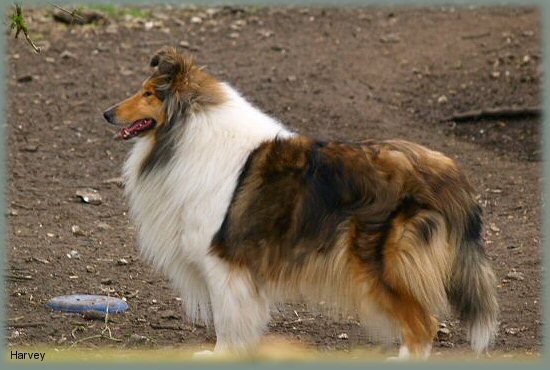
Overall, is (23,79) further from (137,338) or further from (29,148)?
(137,338)

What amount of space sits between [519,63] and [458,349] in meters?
6.60

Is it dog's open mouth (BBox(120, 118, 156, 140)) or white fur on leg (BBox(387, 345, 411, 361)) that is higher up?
dog's open mouth (BBox(120, 118, 156, 140))

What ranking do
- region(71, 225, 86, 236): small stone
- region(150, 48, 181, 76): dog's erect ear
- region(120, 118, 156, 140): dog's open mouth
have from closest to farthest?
region(150, 48, 181, 76): dog's erect ear < region(120, 118, 156, 140): dog's open mouth < region(71, 225, 86, 236): small stone

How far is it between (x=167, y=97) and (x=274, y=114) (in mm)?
4904

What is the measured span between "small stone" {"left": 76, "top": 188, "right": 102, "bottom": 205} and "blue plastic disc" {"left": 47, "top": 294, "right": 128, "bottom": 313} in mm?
2312

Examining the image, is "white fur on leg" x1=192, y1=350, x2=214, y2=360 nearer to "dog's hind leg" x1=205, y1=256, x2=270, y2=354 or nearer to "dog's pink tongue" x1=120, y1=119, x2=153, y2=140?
"dog's hind leg" x1=205, y1=256, x2=270, y2=354

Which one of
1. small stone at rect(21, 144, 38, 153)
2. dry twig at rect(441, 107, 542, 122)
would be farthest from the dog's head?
dry twig at rect(441, 107, 542, 122)

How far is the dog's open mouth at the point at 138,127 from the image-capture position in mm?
6723

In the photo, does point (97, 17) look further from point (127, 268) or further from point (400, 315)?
point (400, 315)

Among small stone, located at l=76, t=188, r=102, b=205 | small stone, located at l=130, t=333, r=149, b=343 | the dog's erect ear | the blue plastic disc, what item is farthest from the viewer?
small stone, located at l=76, t=188, r=102, b=205

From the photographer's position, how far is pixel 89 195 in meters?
9.70

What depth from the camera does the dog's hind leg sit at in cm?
Result: 642

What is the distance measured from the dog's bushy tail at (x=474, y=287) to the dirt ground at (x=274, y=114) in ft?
1.51

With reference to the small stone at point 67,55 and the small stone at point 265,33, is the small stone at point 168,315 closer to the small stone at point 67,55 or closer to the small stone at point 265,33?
the small stone at point 67,55
